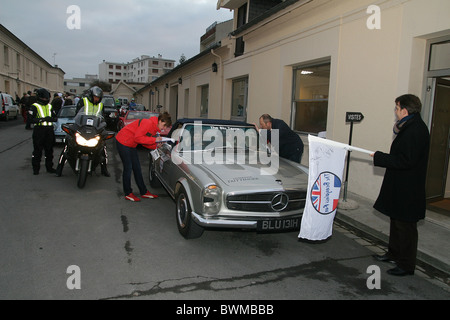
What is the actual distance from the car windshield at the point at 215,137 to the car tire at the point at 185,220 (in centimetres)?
99

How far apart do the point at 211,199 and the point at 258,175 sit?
2.47 ft

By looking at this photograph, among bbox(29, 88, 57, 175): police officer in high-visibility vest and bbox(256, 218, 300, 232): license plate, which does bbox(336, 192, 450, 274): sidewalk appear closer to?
bbox(256, 218, 300, 232): license plate

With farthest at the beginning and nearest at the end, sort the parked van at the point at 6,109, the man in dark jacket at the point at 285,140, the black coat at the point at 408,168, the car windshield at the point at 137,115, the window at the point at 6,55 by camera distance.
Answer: the window at the point at 6,55
the parked van at the point at 6,109
the car windshield at the point at 137,115
the man in dark jacket at the point at 285,140
the black coat at the point at 408,168

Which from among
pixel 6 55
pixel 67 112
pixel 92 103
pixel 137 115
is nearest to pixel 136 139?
pixel 92 103

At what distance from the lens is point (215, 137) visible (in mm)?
5422

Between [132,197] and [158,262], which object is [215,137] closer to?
[132,197]

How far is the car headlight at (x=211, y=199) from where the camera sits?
3811mm

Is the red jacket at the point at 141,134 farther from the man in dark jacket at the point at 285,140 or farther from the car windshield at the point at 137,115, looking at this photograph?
the car windshield at the point at 137,115

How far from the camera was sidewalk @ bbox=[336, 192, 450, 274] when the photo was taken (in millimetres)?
3959

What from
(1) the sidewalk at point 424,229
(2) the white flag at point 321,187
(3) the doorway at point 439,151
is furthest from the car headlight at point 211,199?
(3) the doorway at point 439,151

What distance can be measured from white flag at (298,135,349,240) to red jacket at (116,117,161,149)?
279 centimetres

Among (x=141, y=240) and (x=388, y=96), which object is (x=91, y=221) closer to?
(x=141, y=240)

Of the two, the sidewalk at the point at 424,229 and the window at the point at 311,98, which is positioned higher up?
the window at the point at 311,98
